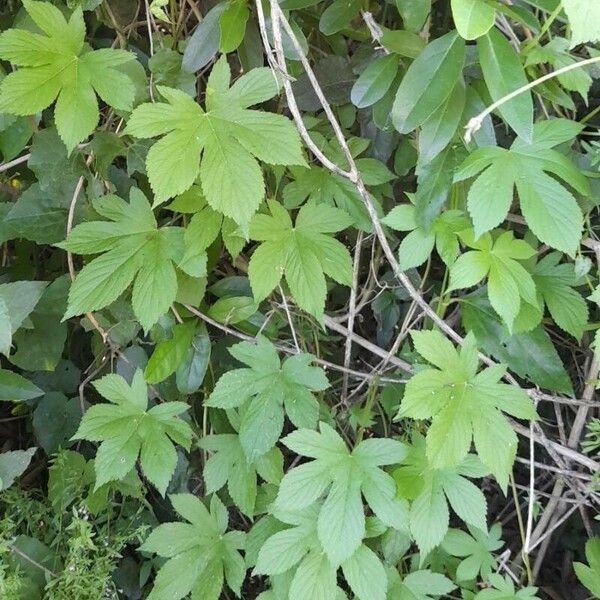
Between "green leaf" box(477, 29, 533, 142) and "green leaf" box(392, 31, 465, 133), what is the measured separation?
0.13 ft

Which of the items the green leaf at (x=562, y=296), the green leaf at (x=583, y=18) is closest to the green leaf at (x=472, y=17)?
the green leaf at (x=583, y=18)

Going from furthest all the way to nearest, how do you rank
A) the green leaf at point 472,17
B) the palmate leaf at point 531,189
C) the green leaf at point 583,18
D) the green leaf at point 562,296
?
the green leaf at point 562,296 < the palmate leaf at point 531,189 < the green leaf at point 472,17 < the green leaf at point 583,18

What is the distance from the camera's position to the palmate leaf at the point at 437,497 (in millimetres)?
927

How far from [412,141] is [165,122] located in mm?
417

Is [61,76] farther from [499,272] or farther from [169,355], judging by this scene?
[499,272]

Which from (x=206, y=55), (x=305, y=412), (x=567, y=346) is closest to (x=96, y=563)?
(x=305, y=412)

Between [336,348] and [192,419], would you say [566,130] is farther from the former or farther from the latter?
[192,419]

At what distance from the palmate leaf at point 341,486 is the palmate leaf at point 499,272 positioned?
25 cm

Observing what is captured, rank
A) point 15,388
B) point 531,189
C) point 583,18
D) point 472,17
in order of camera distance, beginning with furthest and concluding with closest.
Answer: point 15,388 → point 531,189 → point 472,17 → point 583,18

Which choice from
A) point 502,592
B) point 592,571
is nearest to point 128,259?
point 502,592

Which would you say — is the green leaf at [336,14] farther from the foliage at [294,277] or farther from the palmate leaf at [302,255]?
the palmate leaf at [302,255]

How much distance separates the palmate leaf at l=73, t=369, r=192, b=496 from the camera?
3.18ft

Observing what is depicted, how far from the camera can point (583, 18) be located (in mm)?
573

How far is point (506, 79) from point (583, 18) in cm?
22
